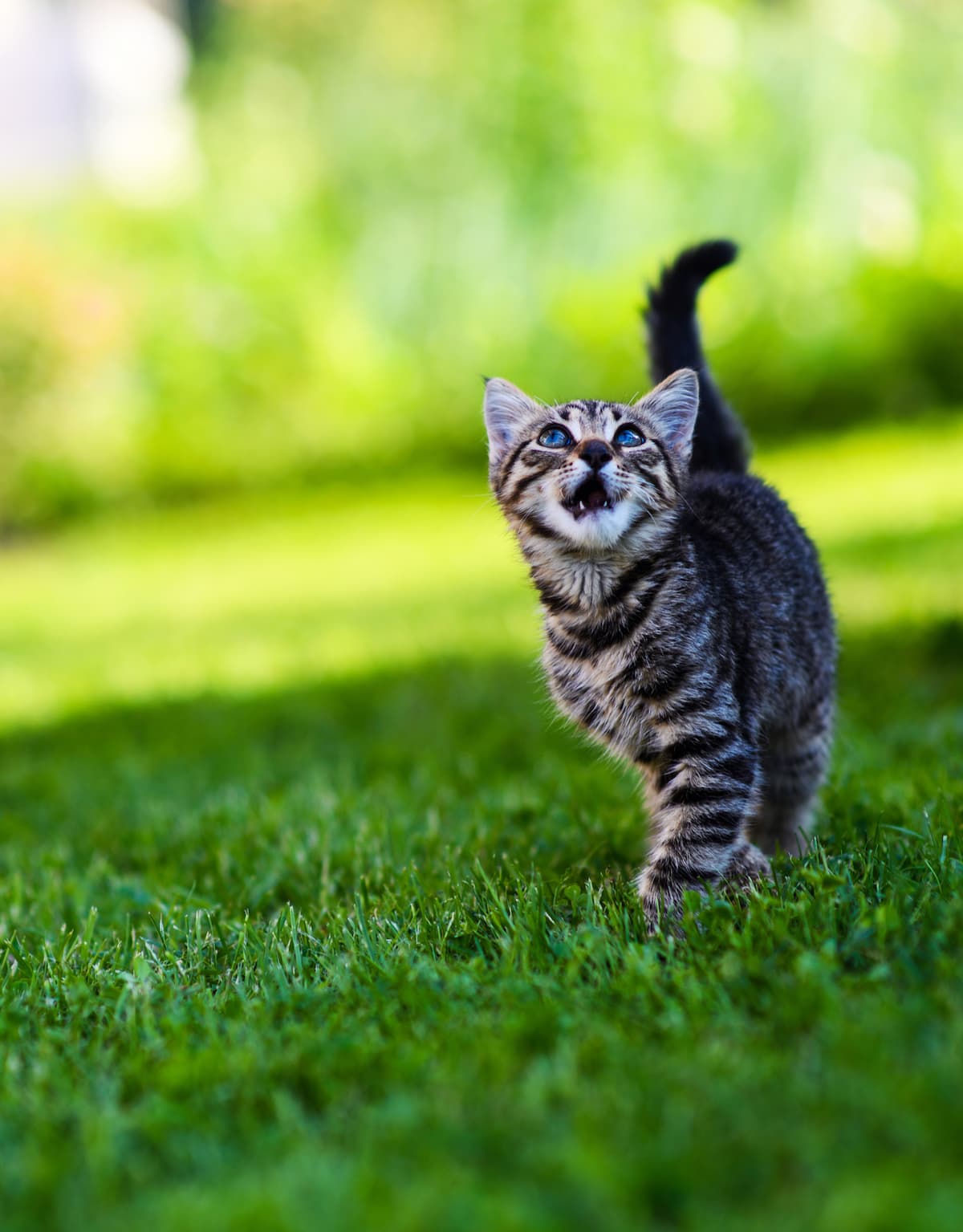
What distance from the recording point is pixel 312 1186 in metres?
1.64

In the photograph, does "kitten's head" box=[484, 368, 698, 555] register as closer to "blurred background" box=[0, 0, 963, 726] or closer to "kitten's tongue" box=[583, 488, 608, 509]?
"kitten's tongue" box=[583, 488, 608, 509]

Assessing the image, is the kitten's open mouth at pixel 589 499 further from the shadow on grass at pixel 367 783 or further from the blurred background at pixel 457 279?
the blurred background at pixel 457 279

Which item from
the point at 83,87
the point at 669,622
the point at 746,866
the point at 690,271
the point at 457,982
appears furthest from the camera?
the point at 83,87

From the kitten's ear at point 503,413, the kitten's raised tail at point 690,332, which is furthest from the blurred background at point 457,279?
the kitten's ear at point 503,413

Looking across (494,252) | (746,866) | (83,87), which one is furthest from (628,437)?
(83,87)

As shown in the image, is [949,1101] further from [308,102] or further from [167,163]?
[167,163]

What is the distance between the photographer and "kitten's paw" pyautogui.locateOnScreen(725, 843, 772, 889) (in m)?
2.72

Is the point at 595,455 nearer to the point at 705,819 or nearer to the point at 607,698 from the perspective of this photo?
the point at 607,698

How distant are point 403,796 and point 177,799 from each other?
833 mm

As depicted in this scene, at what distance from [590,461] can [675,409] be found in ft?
1.35

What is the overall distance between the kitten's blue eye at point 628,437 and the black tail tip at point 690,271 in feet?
2.12

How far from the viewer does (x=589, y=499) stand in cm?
283

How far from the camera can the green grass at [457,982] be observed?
5.37 feet

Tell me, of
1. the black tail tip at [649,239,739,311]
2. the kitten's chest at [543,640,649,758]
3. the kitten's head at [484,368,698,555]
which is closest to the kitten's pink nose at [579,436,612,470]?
the kitten's head at [484,368,698,555]
